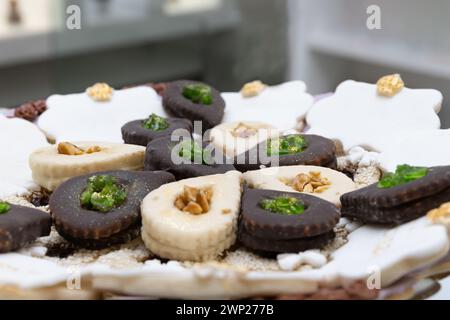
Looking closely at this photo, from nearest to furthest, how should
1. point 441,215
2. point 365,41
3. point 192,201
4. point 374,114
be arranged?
point 441,215 → point 192,201 → point 374,114 → point 365,41

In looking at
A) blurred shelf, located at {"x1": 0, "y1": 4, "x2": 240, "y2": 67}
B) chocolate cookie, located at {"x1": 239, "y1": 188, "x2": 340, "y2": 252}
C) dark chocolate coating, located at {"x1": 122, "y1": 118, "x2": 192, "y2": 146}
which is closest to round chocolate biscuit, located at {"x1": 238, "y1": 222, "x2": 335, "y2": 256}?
chocolate cookie, located at {"x1": 239, "y1": 188, "x2": 340, "y2": 252}

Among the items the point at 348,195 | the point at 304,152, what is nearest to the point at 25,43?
the point at 304,152

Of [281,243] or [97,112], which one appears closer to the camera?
[281,243]

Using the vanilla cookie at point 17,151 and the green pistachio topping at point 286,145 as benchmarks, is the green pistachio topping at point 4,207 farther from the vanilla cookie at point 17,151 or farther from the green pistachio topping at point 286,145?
the green pistachio topping at point 286,145

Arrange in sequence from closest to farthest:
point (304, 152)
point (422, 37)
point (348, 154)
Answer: point (304, 152) < point (348, 154) < point (422, 37)

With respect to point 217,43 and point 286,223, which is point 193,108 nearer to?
point 286,223

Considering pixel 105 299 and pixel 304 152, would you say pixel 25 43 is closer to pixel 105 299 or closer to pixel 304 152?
pixel 304 152

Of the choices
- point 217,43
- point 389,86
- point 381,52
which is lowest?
point 217,43

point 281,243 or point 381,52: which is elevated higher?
point 281,243

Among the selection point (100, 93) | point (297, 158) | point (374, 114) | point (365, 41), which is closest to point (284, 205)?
point (297, 158)
